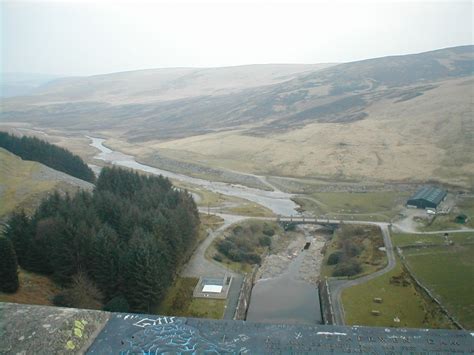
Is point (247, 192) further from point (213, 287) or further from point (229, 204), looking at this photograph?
point (213, 287)

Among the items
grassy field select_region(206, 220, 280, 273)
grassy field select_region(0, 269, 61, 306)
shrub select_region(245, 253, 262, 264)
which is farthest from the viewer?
shrub select_region(245, 253, 262, 264)

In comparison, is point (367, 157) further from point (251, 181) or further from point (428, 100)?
point (428, 100)

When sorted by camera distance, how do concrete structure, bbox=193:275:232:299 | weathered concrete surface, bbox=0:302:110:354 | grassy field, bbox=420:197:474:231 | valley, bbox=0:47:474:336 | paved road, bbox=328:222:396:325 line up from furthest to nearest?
1. grassy field, bbox=420:197:474:231
2. valley, bbox=0:47:474:336
3. concrete structure, bbox=193:275:232:299
4. paved road, bbox=328:222:396:325
5. weathered concrete surface, bbox=0:302:110:354

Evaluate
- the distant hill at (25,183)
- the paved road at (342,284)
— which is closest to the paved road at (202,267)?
the paved road at (342,284)

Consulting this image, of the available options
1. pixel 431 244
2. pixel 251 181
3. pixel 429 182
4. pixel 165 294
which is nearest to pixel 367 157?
pixel 429 182

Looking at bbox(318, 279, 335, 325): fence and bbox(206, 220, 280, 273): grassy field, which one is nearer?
bbox(318, 279, 335, 325): fence

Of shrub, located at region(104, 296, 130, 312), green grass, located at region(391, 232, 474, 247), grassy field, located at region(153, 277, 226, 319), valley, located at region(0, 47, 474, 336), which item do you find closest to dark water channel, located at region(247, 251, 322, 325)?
valley, located at region(0, 47, 474, 336)

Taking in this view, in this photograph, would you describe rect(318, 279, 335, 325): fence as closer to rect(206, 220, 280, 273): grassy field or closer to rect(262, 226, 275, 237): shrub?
rect(206, 220, 280, 273): grassy field
